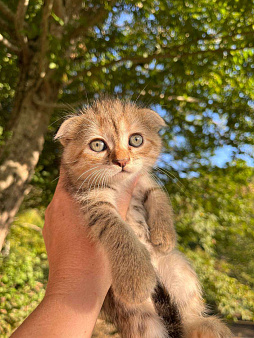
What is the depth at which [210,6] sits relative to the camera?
4977mm

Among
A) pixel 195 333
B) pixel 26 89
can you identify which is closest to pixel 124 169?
pixel 195 333

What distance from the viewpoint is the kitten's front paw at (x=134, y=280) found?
1.88 metres

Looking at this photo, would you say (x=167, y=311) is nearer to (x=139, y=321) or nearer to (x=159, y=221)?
(x=139, y=321)

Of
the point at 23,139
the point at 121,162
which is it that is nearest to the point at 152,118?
the point at 121,162

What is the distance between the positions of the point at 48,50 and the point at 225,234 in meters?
5.54

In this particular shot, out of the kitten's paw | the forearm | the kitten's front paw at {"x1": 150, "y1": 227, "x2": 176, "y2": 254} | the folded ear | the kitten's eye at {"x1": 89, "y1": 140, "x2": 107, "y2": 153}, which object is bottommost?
the forearm

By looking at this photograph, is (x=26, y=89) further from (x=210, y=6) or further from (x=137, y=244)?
(x=137, y=244)

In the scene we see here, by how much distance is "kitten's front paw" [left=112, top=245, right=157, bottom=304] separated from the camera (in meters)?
1.88

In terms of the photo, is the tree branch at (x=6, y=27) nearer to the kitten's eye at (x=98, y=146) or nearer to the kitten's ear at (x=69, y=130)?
the kitten's ear at (x=69, y=130)

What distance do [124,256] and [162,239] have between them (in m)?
0.42

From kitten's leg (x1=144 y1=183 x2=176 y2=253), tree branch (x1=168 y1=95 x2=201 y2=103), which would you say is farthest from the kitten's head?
tree branch (x1=168 y1=95 x2=201 y2=103)

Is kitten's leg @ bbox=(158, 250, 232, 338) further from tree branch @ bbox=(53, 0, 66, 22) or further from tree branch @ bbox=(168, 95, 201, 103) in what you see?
tree branch @ bbox=(53, 0, 66, 22)

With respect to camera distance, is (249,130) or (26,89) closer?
(26,89)

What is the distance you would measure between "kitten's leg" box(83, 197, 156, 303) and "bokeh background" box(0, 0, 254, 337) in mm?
2258
